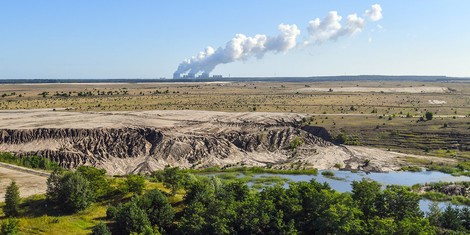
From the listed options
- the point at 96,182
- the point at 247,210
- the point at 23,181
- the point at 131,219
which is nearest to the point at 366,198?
the point at 247,210

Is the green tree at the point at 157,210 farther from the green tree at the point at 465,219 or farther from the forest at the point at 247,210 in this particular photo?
the green tree at the point at 465,219

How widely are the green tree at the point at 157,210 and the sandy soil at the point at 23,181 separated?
19753 millimetres

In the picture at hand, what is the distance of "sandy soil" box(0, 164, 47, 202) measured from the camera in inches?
2208

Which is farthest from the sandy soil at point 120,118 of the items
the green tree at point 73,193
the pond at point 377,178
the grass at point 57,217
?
the green tree at point 73,193

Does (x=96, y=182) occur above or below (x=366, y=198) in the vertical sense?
above

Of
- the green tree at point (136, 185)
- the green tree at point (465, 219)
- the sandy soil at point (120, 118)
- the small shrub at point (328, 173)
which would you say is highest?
the sandy soil at point (120, 118)

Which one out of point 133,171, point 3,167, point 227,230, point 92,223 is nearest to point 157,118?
point 133,171

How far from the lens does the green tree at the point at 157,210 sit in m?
45.2

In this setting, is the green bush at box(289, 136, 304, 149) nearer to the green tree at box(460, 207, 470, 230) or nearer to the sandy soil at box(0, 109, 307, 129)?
the sandy soil at box(0, 109, 307, 129)

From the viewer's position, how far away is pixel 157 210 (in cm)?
4553

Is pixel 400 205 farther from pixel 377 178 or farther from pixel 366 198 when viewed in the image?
pixel 377 178

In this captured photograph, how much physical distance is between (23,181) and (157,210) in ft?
88.9

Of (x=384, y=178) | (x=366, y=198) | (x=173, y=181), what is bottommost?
(x=384, y=178)

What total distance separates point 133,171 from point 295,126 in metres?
47.3
